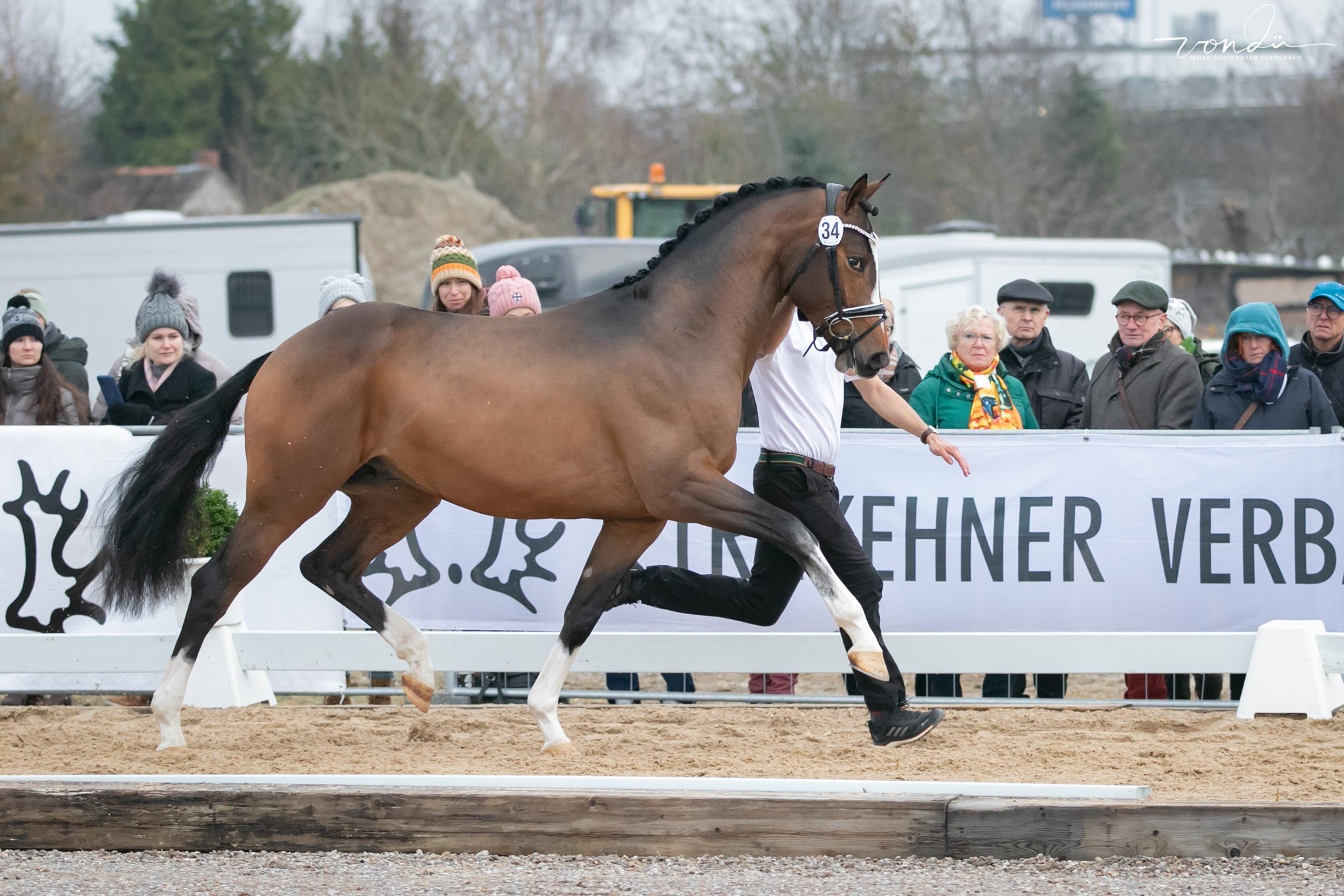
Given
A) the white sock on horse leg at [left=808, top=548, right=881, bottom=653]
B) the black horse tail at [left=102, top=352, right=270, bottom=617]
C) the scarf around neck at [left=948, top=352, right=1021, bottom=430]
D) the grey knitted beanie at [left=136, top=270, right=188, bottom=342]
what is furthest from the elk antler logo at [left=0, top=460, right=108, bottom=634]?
the scarf around neck at [left=948, top=352, right=1021, bottom=430]

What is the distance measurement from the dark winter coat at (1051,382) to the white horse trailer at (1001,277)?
Result: 7.16m

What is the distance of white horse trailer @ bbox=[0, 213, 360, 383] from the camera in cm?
1692

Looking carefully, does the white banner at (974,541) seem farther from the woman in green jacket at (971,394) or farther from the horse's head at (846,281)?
the horse's head at (846,281)

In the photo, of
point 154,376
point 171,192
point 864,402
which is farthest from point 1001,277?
point 171,192

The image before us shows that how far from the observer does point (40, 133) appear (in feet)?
105

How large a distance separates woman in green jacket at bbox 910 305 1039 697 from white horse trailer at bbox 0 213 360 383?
10744 mm

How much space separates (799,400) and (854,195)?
778 millimetres

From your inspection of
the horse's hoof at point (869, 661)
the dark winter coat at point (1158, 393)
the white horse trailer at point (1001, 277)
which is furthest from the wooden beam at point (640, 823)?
the white horse trailer at point (1001, 277)

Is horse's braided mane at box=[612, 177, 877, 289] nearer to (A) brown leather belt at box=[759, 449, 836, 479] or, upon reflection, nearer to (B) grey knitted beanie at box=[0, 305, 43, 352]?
(A) brown leather belt at box=[759, 449, 836, 479]

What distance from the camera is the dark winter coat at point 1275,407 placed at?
7.26 metres

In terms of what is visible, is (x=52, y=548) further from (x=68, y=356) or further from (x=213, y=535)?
(x=68, y=356)

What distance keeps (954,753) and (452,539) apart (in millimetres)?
2699

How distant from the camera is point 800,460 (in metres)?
5.68

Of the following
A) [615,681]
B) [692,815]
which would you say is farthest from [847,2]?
[692,815]
